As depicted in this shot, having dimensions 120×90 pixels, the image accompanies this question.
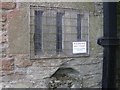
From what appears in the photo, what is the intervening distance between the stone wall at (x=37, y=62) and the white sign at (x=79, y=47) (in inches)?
2.3

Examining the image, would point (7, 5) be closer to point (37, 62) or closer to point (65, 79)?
point (37, 62)

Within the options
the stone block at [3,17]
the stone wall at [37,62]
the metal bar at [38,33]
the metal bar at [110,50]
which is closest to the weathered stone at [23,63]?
the stone wall at [37,62]

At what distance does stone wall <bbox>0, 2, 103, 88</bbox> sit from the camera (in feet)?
6.54

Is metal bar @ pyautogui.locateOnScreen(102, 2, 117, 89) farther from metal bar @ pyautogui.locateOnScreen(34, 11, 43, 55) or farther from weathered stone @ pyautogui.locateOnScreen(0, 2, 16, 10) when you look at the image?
weathered stone @ pyautogui.locateOnScreen(0, 2, 16, 10)

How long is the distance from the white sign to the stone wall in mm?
59

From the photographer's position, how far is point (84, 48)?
2223mm

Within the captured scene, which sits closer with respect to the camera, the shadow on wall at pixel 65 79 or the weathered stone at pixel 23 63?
the weathered stone at pixel 23 63

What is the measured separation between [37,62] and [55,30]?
282 millimetres

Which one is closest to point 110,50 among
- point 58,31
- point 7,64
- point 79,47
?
point 79,47

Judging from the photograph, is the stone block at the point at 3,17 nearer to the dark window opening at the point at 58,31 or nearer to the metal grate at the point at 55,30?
the metal grate at the point at 55,30

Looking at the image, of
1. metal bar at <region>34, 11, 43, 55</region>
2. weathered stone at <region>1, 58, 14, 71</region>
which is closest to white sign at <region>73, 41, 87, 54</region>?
metal bar at <region>34, 11, 43, 55</region>

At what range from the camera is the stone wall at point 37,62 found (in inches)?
78.5

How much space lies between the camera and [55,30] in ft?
6.97

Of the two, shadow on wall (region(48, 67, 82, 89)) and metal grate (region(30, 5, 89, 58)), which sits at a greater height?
metal grate (region(30, 5, 89, 58))
